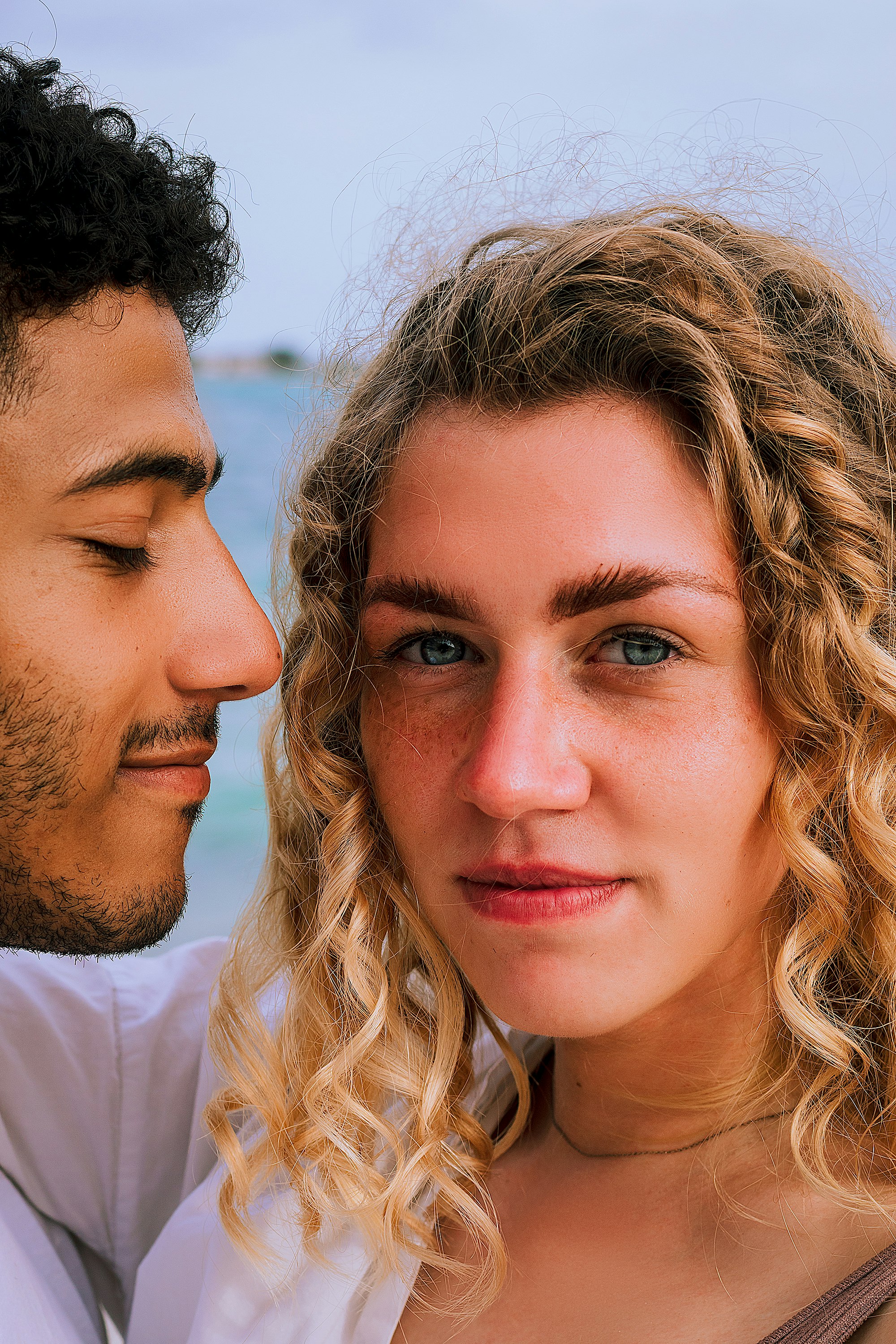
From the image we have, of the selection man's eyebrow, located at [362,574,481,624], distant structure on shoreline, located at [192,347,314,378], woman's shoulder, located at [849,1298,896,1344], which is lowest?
woman's shoulder, located at [849,1298,896,1344]

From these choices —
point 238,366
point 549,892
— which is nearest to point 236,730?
point 238,366

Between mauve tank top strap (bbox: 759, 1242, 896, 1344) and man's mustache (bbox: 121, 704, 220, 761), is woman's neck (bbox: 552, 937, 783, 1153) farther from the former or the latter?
man's mustache (bbox: 121, 704, 220, 761)

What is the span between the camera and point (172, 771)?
1.84 m

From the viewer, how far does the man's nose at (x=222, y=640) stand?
70.2 inches

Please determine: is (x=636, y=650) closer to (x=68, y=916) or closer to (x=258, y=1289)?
(x=68, y=916)

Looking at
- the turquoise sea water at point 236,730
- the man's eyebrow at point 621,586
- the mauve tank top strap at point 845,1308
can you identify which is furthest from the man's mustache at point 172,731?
the turquoise sea water at point 236,730

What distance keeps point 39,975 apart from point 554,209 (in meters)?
1.70

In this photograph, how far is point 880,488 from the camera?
1532 mm

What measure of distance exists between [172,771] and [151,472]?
A: 0.49 m

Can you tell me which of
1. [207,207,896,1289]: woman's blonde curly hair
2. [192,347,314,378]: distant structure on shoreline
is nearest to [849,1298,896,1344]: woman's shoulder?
[207,207,896,1289]: woman's blonde curly hair

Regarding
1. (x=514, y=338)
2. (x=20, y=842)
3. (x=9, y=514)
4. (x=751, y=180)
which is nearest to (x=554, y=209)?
(x=751, y=180)

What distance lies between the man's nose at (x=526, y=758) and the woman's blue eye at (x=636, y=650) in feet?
0.28

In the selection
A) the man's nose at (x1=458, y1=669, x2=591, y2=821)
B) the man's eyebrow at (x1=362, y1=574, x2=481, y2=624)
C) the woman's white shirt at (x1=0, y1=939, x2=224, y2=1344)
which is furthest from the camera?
the woman's white shirt at (x1=0, y1=939, x2=224, y2=1344)

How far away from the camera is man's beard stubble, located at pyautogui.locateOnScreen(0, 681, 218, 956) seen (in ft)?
5.49
